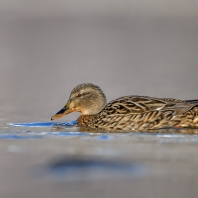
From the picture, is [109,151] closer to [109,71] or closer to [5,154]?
[5,154]

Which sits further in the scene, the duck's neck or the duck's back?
the duck's neck

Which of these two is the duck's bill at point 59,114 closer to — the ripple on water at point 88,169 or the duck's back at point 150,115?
the duck's back at point 150,115

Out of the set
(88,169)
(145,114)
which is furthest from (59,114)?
(88,169)

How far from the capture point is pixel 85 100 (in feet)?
44.9

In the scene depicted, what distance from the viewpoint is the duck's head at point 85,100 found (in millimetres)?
13625

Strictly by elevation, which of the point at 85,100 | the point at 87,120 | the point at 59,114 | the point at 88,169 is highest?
the point at 85,100

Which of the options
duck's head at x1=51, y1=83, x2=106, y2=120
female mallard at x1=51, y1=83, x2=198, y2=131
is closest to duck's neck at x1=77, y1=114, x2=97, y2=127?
female mallard at x1=51, y1=83, x2=198, y2=131

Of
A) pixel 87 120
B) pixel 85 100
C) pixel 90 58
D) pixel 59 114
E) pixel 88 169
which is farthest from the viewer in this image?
pixel 90 58

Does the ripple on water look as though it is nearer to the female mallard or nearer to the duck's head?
the female mallard

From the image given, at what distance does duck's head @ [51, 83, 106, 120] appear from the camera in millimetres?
13625

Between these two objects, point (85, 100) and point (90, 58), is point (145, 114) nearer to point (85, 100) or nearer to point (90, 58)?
point (85, 100)

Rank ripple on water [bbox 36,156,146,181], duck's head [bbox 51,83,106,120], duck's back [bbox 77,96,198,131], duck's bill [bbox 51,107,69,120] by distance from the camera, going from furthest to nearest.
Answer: duck's head [bbox 51,83,106,120], duck's bill [bbox 51,107,69,120], duck's back [bbox 77,96,198,131], ripple on water [bbox 36,156,146,181]

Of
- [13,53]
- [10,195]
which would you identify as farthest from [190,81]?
[10,195]

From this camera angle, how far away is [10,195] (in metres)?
7.89
